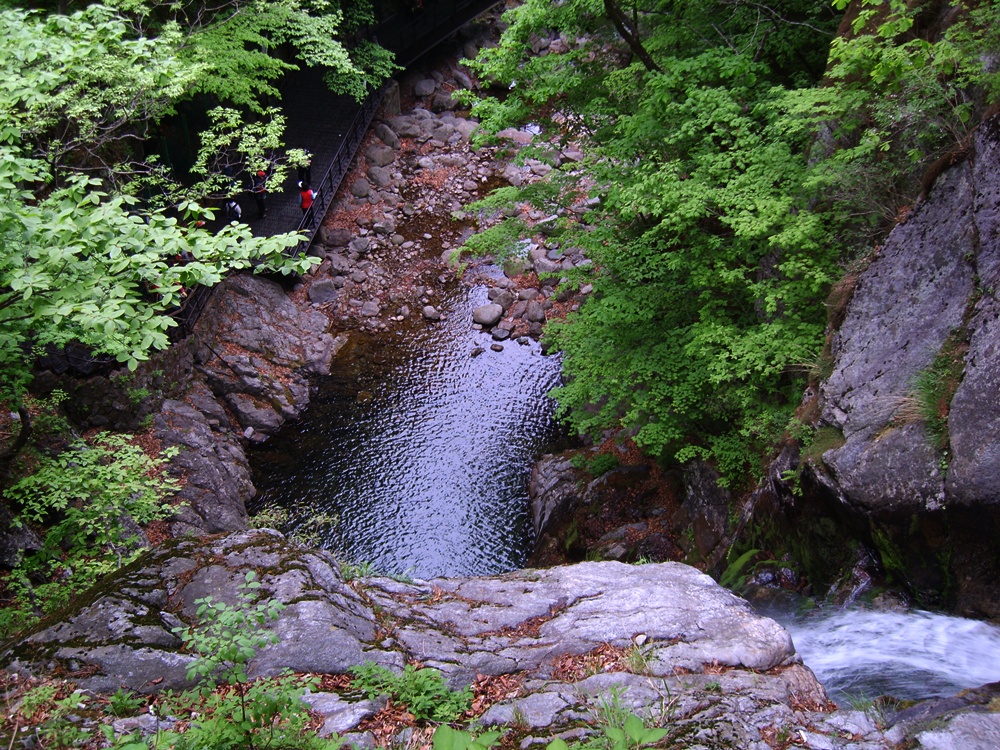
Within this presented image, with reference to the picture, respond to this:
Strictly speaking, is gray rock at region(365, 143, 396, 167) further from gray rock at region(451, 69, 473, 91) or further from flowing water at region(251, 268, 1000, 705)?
flowing water at region(251, 268, 1000, 705)

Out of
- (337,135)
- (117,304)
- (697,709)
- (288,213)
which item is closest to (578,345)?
(697,709)

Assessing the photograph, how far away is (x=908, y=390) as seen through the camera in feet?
21.2

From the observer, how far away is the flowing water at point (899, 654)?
546 centimetres

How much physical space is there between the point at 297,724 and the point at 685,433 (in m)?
8.06

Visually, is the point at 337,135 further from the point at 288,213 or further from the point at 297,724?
the point at 297,724

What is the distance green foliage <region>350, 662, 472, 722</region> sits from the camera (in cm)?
464

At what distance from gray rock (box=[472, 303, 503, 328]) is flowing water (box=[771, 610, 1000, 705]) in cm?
1234

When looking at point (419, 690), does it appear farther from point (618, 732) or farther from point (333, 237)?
point (333, 237)

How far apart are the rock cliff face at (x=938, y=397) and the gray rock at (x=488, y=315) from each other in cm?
1141

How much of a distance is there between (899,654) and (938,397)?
2.38 m

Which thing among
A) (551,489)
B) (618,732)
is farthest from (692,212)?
(618,732)

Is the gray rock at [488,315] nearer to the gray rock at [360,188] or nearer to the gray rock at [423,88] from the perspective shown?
the gray rock at [360,188]

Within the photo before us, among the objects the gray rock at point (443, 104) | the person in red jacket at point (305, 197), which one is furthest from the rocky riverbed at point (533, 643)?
the gray rock at point (443, 104)

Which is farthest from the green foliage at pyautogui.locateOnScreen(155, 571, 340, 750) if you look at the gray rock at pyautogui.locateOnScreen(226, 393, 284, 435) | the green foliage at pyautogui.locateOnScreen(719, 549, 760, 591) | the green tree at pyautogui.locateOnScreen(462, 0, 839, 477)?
the gray rock at pyautogui.locateOnScreen(226, 393, 284, 435)
